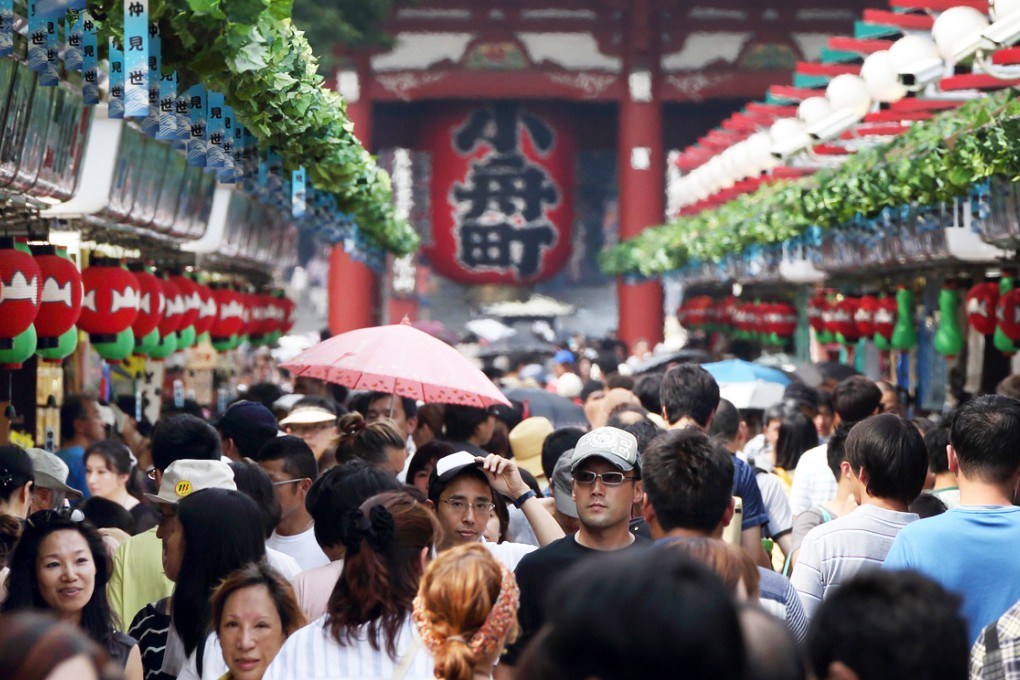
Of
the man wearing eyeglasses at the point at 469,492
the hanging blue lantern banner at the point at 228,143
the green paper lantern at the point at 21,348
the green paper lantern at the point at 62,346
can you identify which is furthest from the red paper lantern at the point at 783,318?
the man wearing eyeglasses at the point at 469,492

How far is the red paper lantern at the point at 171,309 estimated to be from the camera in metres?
10.7

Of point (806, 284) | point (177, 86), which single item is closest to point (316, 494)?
point (177, 86)

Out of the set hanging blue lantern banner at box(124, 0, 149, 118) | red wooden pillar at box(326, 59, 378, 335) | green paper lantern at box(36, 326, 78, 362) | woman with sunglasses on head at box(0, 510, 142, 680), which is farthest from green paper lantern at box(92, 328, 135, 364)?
red wooden pillar at box(326, 59, 378, 335)

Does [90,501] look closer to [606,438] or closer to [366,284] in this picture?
[606,438]

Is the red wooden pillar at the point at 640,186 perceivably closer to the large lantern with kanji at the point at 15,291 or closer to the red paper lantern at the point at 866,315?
the red paper lantern at the point at 866,315

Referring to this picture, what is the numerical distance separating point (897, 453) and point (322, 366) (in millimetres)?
3576

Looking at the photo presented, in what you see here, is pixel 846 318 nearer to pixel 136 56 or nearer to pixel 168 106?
pixel 168 106

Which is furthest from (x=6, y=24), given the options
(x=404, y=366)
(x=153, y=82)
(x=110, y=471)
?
(x=110, y=471)

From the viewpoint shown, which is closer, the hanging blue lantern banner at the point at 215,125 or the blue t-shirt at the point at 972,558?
the blue t-shirt at the point at 972,558

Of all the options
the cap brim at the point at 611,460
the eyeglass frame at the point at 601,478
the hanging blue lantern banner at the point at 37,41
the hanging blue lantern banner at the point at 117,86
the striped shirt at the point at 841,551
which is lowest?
the striped shirt at the point at 841,551

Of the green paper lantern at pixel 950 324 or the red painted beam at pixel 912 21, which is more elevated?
the red painted beam at pixel 912 21

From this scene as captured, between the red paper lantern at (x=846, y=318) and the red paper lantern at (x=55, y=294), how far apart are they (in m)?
8.81

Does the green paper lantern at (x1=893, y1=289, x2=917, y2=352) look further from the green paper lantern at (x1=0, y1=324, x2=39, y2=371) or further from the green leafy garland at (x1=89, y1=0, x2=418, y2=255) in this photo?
the green paper lantern at (x1=0, y1=324, x2=39, y2=371)

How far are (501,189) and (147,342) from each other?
1840 centimetres
